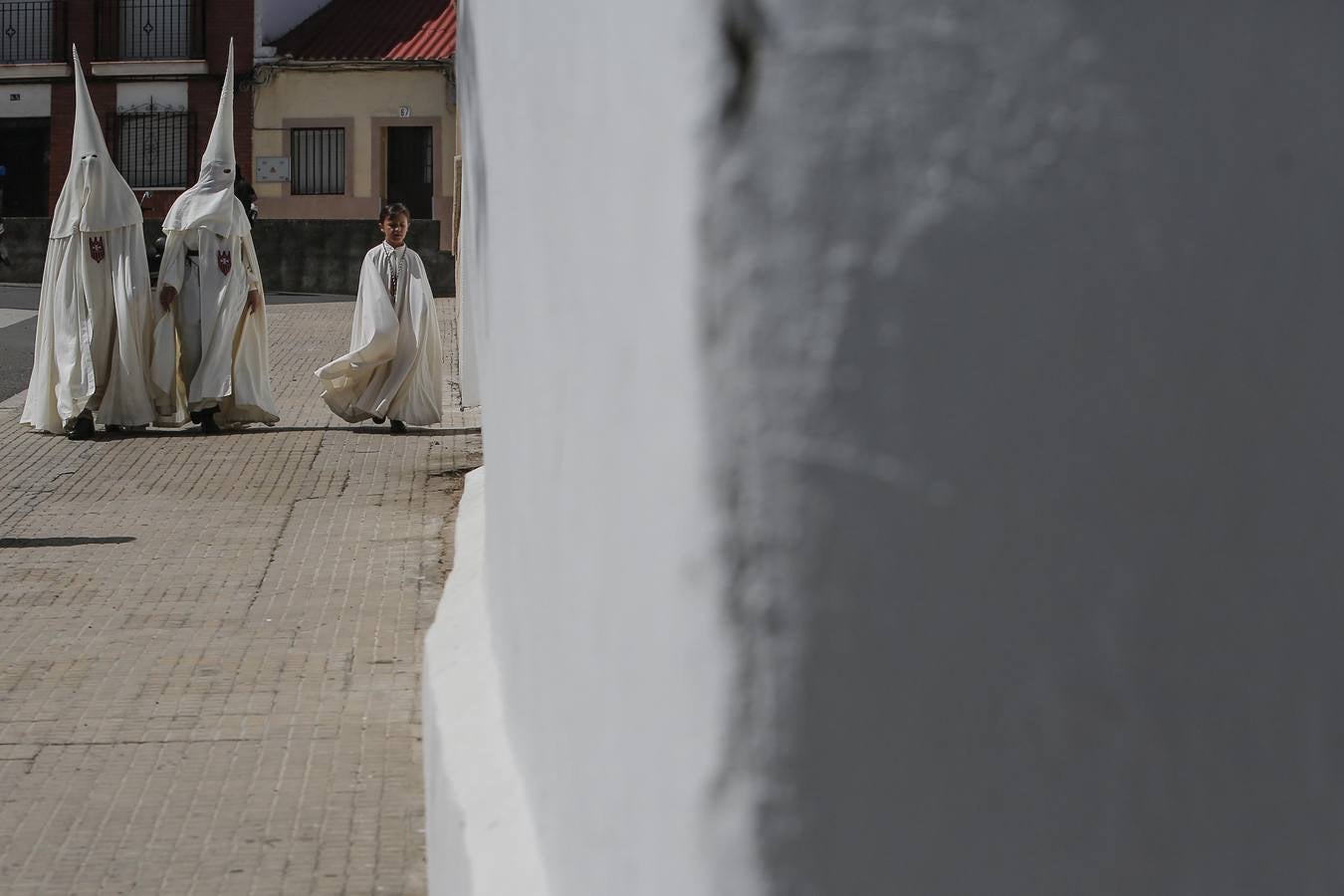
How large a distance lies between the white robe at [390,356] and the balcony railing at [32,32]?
23.2 m

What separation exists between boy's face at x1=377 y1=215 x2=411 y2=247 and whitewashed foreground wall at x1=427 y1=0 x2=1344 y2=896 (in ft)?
34.1

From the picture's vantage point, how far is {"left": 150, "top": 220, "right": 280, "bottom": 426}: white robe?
11.4m

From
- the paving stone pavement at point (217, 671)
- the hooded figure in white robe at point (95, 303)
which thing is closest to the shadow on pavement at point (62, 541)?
the paving stone pavement at point (217, 671)

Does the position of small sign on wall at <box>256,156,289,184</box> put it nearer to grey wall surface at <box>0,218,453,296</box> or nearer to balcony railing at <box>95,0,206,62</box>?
balcony railing at <box>95,0,206,62</box>

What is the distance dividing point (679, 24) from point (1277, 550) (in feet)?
1.70

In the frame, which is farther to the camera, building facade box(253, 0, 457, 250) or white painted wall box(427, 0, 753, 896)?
building facade box(253, 0, 457, 250)

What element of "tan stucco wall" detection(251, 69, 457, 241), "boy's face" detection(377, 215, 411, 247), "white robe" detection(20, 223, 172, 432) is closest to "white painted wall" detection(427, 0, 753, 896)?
"boy's face" detection(377, 215, 411, 247)

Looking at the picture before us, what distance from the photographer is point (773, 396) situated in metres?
1.03

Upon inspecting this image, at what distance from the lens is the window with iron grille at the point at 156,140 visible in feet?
102

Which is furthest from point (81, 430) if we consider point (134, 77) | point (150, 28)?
point (150, 28)

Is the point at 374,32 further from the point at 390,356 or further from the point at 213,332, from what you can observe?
the point at 390,356

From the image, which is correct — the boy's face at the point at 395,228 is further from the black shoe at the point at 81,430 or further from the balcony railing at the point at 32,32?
the balcony railing at the point at 32,32

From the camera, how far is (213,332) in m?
11.6

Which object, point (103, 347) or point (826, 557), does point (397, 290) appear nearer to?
point (103, 347)
